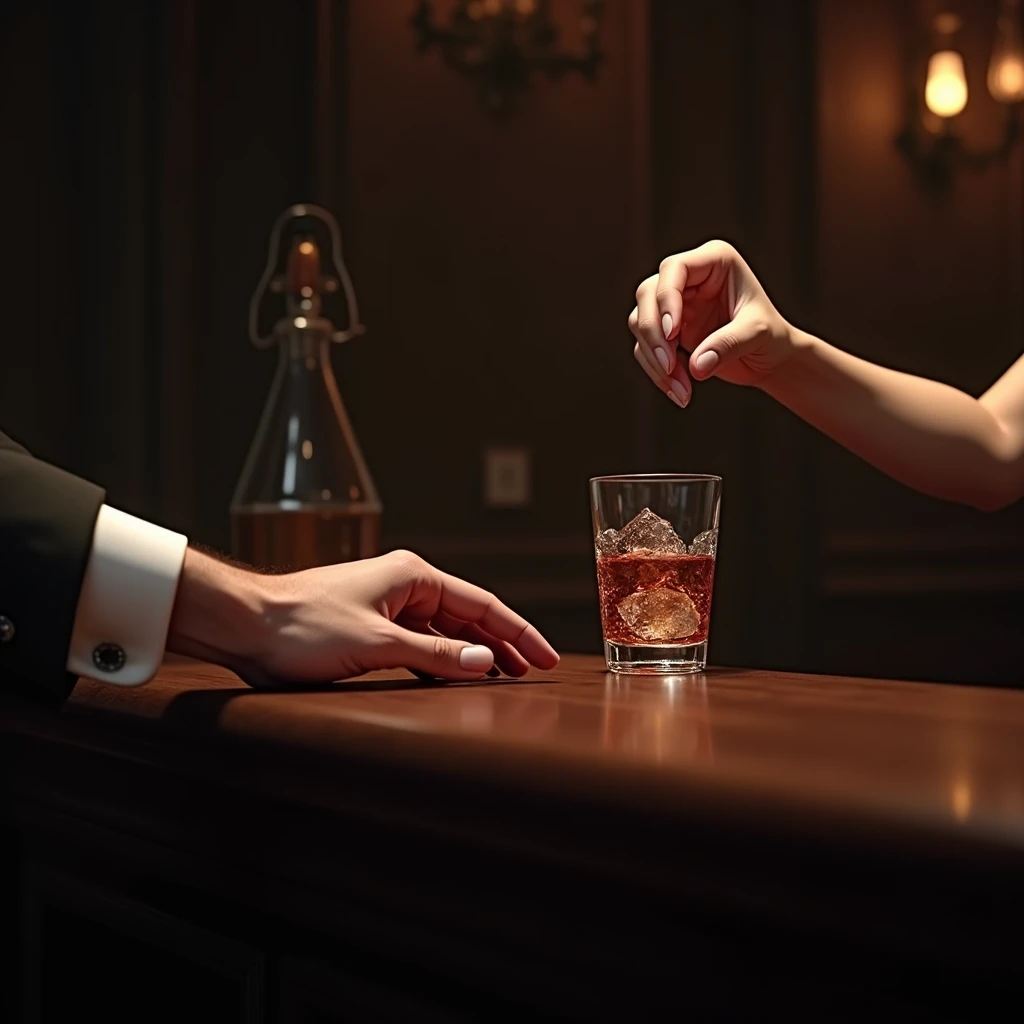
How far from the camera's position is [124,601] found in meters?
0.97

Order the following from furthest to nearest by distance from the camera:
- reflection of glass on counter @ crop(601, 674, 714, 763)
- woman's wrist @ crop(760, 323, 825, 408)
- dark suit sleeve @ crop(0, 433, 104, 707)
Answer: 1. woman's wrist @ crop(760, 323, 825, 408)
2. dark suit sleeve @ crop(0, 433, 104, 707)
3. reflection of glass on counter @ crop(601, 674, 714, 763)

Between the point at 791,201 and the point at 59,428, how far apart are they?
201cm

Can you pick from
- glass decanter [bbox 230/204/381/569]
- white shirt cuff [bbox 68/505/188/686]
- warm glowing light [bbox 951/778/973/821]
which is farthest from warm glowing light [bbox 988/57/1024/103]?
warm glowing light [bbox 951/778/973/821]

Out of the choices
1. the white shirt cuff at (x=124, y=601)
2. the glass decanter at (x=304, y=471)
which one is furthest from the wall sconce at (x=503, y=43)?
the white shirt cuff at (x=124, y=601)

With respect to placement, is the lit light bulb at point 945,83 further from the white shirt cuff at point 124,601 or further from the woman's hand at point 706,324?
the white shirt cuff at point 124,601

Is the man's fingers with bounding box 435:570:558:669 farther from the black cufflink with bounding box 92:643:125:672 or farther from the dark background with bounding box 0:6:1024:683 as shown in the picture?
the dark background with bounding box 0:6:1024:683

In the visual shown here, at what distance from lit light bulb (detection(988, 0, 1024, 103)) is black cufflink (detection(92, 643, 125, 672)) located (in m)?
3.57

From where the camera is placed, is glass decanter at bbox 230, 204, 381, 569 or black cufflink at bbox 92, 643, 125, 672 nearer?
black cufflink at bbox 92, 643, 125, 672

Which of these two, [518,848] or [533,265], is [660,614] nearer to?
[518,848]

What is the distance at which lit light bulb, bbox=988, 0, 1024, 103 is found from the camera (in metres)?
3.90

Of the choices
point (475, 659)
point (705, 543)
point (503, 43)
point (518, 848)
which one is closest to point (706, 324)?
point (705, 543)

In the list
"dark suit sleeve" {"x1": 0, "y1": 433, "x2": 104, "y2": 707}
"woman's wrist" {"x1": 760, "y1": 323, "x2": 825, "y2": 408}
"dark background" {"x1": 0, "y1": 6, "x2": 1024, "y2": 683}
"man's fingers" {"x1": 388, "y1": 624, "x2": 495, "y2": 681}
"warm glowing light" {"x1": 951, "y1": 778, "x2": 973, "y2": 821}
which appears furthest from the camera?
"dark background" {"x1": 0, "y1": 6, "x2": 1024, "y2": 683}

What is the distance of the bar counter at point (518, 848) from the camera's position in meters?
0.54

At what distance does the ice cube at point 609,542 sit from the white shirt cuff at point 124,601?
0.34m
